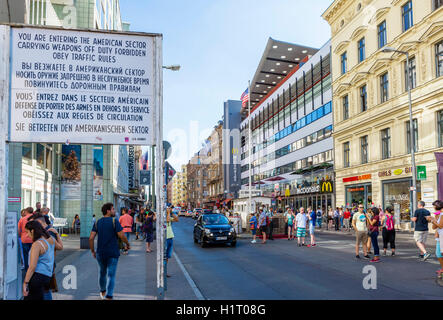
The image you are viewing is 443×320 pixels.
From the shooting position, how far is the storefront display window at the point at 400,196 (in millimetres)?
26984

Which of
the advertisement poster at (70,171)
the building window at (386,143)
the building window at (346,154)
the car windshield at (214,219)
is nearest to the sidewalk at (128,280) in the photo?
the car windshield at (214,219)

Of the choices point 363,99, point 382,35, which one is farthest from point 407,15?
point 363,99

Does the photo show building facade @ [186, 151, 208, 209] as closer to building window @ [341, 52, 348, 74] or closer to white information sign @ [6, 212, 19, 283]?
building window @ [341, 52, 348, 74]

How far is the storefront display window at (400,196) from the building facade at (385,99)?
68mm

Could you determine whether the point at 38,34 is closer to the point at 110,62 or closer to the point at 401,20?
the point at 110,62

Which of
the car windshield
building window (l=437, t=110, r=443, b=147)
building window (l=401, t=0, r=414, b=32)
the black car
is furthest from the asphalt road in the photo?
building window (l=401, t=0, r=414, b=32)

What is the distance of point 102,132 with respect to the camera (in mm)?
6156

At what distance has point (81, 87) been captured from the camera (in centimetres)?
614

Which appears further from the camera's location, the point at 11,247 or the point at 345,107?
the point at 345,107

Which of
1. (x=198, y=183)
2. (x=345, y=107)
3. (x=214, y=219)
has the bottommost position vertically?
(x=214, y=219)

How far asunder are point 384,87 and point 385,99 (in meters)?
0.97

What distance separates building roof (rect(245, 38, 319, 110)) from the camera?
5556cm

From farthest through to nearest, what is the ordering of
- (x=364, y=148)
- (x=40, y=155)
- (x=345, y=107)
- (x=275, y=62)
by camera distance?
1. (x=275, y=62)
2. (x=345, y=107)
3. (x=364, y=148)
4. (x=40, y=155)

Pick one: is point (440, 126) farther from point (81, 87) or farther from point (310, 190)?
point (81, 87)
